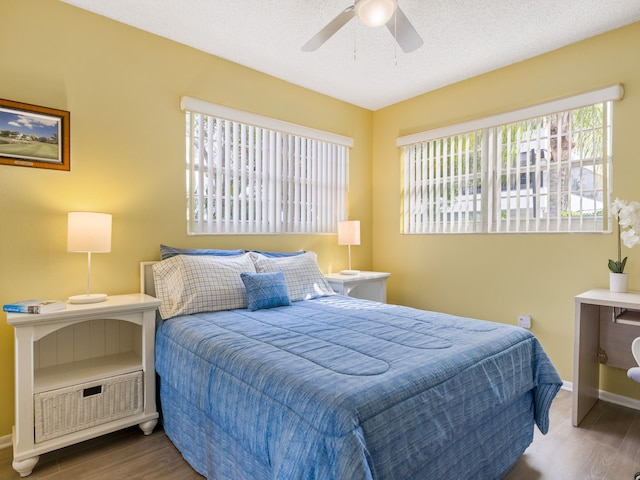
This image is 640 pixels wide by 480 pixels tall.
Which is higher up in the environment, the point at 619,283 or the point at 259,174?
the point at 259,174

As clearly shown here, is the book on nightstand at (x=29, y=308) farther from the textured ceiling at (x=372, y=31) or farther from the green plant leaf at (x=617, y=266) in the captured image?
the green plant leaf at (x=617, y=266)

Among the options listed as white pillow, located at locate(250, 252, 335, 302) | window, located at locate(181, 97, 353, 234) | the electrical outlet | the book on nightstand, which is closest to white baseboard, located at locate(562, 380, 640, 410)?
the electrical outlet

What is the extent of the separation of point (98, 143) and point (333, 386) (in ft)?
7.57

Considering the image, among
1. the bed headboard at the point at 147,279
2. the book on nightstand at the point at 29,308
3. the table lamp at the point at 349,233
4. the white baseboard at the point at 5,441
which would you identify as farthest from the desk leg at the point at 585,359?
the white baseboard at the point at 5,441

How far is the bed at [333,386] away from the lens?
1.15 m

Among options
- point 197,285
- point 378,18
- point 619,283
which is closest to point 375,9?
point 378,18

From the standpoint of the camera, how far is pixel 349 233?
374cm

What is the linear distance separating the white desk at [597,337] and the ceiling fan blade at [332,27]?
2243 mm

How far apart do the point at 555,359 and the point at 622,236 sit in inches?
44.5

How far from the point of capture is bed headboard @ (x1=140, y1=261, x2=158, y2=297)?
2.59 metres

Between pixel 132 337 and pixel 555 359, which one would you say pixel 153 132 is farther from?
pixel 555 359

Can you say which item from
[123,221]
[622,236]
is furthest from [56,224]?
[622,236]

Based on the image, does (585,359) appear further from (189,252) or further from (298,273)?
(189,252)

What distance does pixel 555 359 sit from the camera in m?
2.95
